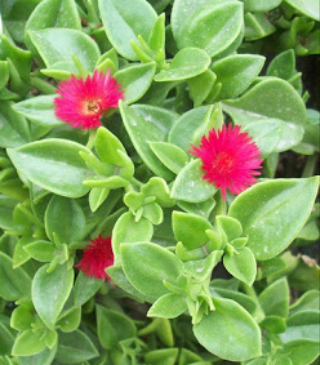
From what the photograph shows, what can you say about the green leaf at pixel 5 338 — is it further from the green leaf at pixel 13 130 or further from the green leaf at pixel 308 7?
the green leaf at pixel 308 7

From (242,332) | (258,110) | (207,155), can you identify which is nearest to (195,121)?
(207,155)

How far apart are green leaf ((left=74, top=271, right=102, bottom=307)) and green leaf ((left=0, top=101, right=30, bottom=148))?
0.23 meters

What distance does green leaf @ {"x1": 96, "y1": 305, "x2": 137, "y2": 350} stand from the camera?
0.98 m

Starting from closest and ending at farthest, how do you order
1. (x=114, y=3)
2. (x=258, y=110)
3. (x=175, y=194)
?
(x=175, y=194) → (x=114, y=3) → (x=258, y=110)

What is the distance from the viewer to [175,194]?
0.71 meters

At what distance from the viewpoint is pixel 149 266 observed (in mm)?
727

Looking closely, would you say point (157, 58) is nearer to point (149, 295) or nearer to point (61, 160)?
point (61, 160)

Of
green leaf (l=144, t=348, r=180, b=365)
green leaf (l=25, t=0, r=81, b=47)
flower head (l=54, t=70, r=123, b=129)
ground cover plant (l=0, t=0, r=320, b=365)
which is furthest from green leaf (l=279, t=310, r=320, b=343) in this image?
green leaf (l=25, t=0, r=81, b=47)

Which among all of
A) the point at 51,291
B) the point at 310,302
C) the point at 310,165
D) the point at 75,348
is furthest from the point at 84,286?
the point at 310,165

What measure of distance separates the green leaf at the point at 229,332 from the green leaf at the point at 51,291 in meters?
0.22

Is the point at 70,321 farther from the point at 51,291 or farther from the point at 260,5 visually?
the point at 260,5

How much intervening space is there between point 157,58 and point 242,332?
1.28 feet

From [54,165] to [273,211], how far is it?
0.30m

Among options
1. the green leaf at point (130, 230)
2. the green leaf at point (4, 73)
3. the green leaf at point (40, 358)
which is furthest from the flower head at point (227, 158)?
the green leaf at point (40, 358)
